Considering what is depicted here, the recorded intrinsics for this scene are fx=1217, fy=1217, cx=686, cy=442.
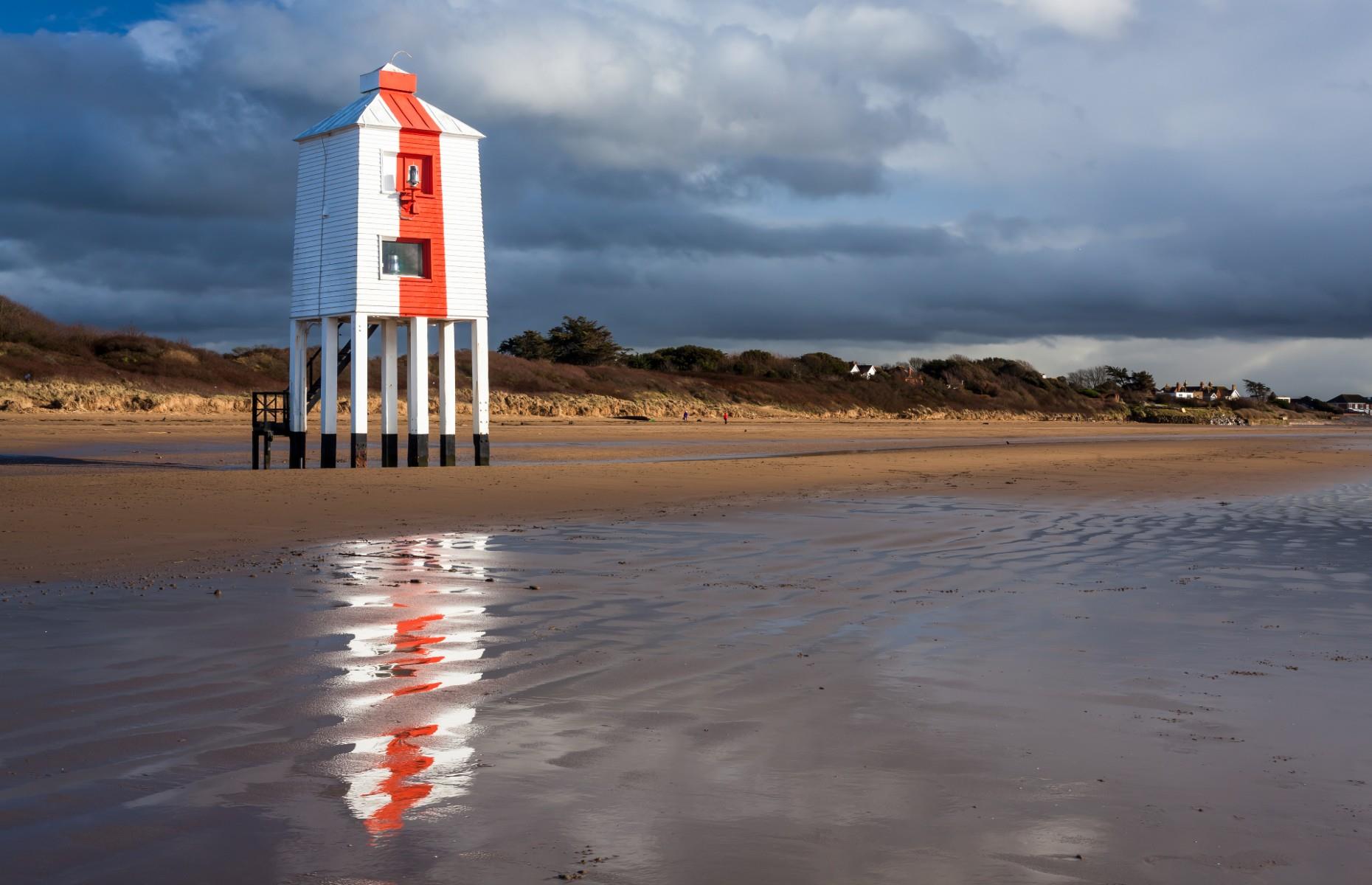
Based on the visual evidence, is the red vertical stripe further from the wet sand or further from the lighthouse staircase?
the wet sand

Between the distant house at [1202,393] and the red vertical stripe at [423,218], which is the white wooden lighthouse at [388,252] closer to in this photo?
the red vertical stripe at [423,218]

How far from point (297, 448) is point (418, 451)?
8.80ft

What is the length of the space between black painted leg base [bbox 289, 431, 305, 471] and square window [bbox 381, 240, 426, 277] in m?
4.30

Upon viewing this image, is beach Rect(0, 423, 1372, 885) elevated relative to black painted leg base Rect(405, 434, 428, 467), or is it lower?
lower

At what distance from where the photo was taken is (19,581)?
9.89m

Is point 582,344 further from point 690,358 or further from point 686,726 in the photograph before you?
point 686,726

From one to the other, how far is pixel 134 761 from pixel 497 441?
33709mm

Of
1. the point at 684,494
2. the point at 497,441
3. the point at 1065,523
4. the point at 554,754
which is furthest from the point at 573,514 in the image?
the point at 497,441

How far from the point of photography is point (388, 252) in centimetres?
2572

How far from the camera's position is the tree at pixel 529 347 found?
94.4 meters

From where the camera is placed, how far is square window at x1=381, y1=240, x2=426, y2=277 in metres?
25.7

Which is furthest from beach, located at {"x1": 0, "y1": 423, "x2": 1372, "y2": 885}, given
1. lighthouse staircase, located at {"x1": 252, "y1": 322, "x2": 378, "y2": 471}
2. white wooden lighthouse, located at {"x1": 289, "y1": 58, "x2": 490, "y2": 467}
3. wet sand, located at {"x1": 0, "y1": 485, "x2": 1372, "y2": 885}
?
white wooden lighthouse, located at {"x1": 289, "y1": 58, "x2": 490, "y2": 467}

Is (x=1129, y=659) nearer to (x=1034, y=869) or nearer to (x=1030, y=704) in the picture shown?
(x=1030, y=704)

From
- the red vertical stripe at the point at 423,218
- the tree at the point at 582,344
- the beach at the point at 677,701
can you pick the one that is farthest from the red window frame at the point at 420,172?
the tree at the point at 582,344
